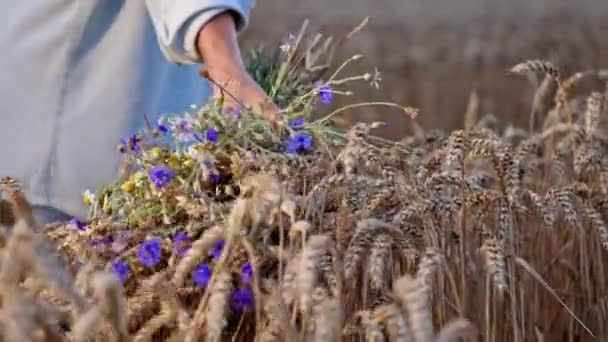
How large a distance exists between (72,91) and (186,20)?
0.31 metres

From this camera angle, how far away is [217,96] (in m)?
1.50

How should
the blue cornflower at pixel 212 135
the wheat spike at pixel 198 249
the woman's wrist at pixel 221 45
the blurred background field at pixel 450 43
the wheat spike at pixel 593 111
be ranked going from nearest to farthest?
the wheat spike at pixel 198 249 → the blue cornflower at pixel 212 135 → the woman's wrist at pixel 221 45 → the wheat spike at pixel 593 111 → the blurred background field at pixel 450 43

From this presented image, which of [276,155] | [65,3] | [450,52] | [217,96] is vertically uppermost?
[450,52]

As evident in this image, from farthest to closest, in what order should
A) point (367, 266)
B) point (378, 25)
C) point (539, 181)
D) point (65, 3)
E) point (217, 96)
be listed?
point (378, 25) < point (539, 181) < point (65, 3) < point (217, 96) < point (367, 266)

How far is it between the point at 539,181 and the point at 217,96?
77 cm

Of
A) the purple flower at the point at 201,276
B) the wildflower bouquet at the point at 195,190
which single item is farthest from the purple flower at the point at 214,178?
the purple flower at the point at 201,276

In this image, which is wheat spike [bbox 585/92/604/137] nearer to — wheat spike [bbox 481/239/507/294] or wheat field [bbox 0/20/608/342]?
wheat field [bbox 0/20/608/342]

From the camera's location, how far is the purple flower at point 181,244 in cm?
135

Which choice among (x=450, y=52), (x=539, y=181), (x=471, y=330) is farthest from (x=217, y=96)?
Result: (x=450, y=52)

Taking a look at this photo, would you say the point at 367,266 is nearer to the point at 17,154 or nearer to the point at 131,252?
the point at 131,252

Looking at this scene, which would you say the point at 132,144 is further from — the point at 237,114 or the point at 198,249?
the point at 198,249

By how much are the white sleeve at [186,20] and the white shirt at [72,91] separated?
0.59ft

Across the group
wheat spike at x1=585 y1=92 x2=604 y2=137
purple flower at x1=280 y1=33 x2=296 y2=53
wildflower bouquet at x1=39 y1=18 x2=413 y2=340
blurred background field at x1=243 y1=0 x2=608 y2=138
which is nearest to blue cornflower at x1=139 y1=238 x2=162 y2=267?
wildflower bouquet at x1=39 y1=18 x2=413 y2=340

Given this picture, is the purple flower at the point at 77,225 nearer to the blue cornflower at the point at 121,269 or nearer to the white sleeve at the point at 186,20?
the blue cornflower at the point at 121,269
